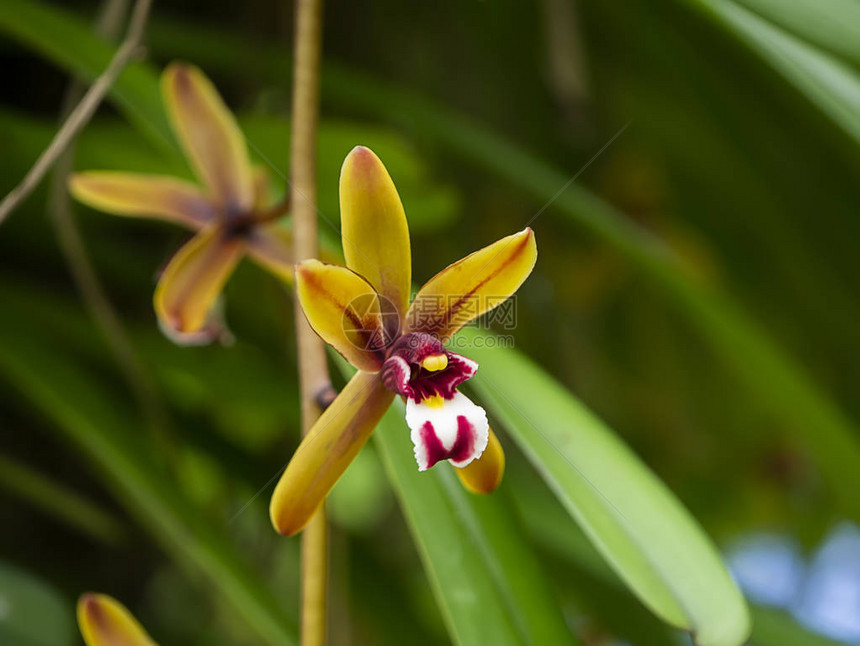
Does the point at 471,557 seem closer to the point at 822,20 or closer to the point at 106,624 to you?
the point at 106,624

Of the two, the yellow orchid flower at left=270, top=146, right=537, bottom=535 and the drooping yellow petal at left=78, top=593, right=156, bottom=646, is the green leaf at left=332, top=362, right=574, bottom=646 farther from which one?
the drooping yellow petal at left=78, top=593, right=156, bottom=646

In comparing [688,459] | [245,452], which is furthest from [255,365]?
[688,459]

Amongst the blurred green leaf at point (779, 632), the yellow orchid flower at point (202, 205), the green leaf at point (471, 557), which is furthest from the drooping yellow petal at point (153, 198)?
the blurred green leaf at point (779, 632)

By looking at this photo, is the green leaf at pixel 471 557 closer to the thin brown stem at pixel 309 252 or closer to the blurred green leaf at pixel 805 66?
the thin brown stem at pixel 309 252

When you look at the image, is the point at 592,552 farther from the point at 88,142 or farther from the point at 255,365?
the point at 88,142

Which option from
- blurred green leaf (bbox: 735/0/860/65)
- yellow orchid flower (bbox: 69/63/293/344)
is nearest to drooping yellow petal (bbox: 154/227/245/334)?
yellow orchid flower (bbox: 69/63/293/344)

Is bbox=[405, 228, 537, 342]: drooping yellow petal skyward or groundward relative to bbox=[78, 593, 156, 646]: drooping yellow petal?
skyward

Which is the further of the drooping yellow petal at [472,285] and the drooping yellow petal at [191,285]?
the drooping yellow petal at [191,285]

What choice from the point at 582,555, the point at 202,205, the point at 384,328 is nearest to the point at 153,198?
the point at 202,205
